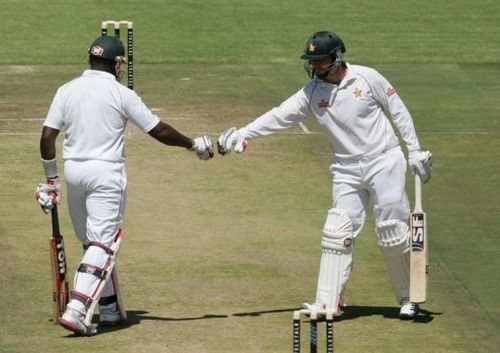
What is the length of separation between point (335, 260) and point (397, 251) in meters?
0.51

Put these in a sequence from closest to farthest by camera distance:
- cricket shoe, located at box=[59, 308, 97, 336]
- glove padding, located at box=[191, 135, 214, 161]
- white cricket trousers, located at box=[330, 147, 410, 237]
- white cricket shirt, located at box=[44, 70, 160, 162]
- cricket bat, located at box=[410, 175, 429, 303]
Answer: cricket shoe, located at box=[59, 308, 97, 336]
white cricket shirt, located at box=[44, 70, 160, 162]
cricket bat, located at box=[410, 175, 429, 303]
white cricket trousers, located at box=[330, 147, 410, 237]
glove padding, located at box=[191, 135, 214, 161]

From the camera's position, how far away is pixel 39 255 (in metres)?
14.2

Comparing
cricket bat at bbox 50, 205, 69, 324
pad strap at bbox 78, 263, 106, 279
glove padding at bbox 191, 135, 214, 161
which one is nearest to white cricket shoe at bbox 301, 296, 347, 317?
glove padding at bbox 191, 135, 214, 161

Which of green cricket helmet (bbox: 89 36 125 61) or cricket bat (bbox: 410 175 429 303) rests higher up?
green cricket helmet (bbox: 89 36 125 61)

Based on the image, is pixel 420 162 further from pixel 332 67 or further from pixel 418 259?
pixel 332 67

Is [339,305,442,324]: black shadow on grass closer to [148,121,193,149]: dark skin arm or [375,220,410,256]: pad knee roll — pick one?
[375,220,410,256]: pad knee roll

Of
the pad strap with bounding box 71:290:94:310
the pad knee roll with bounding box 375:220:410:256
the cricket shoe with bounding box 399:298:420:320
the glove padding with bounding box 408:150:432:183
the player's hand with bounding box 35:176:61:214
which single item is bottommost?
the cricket shoe with bounding box 399:298:420:320

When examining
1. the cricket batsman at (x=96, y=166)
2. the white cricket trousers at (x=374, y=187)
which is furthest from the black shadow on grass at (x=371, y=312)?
the cricket batsman at (x=96, y=166)

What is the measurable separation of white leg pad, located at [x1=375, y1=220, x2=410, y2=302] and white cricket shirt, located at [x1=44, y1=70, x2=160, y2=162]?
2.09 m

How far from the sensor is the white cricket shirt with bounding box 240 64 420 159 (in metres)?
12.2

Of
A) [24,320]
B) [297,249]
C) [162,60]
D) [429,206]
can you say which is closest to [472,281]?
[297,249]

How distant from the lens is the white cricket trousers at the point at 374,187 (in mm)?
12242

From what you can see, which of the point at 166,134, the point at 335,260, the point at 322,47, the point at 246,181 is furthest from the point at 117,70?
→ the point at 246,181

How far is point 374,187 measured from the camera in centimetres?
1226
